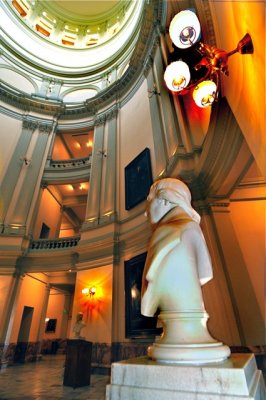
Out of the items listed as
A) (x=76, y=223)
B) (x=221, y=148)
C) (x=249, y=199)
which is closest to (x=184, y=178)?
(x=221, y=148)

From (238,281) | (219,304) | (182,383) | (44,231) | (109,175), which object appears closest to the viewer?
(182,383)

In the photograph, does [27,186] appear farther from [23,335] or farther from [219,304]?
[219,304]

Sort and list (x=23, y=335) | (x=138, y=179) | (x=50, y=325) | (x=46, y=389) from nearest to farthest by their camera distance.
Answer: (x=46, y=389), (x=138, y=179), (x=23, y=335), (x=50, y=325)

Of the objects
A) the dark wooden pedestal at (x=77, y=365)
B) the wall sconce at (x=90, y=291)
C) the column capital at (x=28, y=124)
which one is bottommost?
the dark wooden pedestal at (x=77, y=365)

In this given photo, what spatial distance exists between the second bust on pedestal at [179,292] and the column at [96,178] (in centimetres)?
807

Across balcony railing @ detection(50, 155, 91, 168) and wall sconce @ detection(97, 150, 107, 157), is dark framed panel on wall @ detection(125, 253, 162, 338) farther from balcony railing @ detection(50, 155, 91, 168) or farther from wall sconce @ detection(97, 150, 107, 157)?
balcony railing @ detection(50, 155, 91, 168)

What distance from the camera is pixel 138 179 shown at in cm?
838

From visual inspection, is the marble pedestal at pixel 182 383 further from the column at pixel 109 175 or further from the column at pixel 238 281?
the column at pixel 109 175

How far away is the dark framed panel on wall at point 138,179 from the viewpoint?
25.8 ft

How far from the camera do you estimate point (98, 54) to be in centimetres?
1780

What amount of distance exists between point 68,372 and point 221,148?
5946mm

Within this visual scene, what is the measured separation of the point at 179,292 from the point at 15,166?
39.1 feet

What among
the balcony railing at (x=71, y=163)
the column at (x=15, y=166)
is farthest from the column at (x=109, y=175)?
the column at (x=15, y=166)

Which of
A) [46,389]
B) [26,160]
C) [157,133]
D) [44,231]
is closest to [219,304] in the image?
[46,389]
